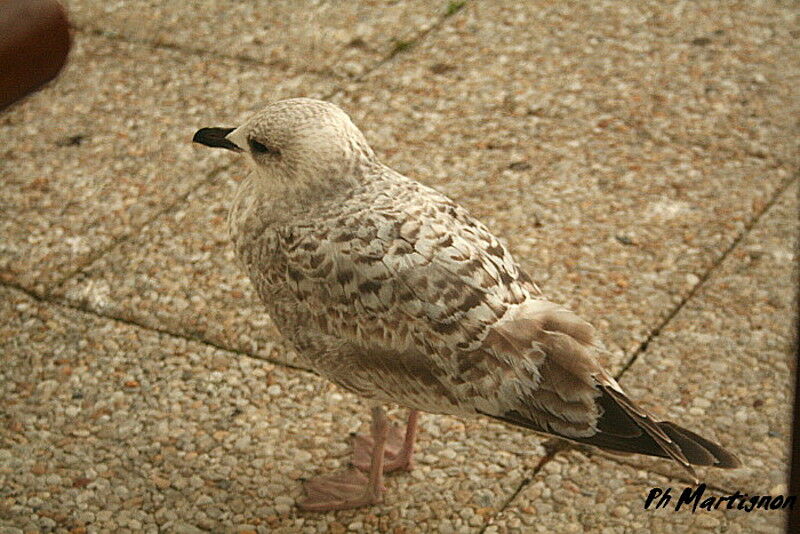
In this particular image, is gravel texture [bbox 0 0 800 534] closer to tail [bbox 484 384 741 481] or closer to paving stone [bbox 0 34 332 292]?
paving stone [bbox 0 34 332 292]

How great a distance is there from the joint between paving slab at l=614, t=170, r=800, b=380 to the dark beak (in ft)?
6.25

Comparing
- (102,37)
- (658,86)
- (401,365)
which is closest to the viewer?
(401,365)

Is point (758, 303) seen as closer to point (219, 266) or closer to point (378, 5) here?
point (219, 266)

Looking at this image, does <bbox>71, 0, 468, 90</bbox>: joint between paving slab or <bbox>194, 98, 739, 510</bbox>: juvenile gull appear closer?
<bbox>194, 98, 739, 510</bbox>: juvenile gull

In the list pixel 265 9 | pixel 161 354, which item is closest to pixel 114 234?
pixel 161 354

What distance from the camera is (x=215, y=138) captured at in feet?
14.6

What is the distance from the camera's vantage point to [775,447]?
→ 4590 mm

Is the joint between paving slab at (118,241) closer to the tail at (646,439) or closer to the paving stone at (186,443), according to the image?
the paving stone at (186,443)

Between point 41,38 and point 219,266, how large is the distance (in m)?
3.39

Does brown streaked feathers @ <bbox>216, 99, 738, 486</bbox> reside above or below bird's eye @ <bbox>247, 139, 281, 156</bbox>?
below

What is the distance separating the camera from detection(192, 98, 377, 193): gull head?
13.6ft

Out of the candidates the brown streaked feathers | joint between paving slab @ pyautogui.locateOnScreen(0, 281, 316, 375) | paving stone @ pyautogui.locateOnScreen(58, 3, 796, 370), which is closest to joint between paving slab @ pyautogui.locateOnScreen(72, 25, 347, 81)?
paving stone @ pyautogui.locateOnScreen(58, 3, 796, 370)

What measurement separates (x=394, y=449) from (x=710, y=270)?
6.10 feet

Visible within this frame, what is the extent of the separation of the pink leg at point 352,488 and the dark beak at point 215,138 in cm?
115
